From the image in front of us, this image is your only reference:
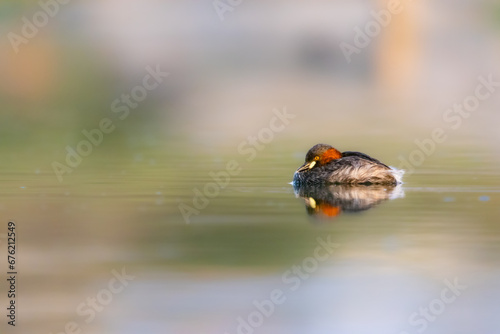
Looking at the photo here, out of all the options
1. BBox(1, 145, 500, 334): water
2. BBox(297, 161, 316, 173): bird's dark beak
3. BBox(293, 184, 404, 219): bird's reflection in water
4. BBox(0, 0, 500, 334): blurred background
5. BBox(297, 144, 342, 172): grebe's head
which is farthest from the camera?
BBox(297, 144, 342, 172): grebe's head

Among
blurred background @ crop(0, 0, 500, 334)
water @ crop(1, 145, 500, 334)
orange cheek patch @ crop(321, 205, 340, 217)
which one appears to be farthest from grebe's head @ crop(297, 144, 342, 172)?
orange cheek patch @ crop(321, 205, 340, 217)

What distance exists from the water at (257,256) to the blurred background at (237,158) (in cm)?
3

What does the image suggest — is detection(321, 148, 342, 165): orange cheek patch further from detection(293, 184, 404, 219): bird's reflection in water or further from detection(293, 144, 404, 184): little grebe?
detection(293, 184, 404, 219): bird's reflection in water

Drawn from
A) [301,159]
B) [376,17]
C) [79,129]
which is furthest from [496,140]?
[376,17]

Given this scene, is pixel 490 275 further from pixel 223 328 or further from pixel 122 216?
pixel 122 216

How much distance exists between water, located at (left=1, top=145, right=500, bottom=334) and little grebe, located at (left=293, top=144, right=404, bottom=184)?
0.32m

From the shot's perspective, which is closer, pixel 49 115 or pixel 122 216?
pixel 122 216

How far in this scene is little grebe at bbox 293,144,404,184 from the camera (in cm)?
1577

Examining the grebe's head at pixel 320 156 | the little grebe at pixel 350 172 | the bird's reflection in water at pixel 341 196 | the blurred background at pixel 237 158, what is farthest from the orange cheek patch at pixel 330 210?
the grebe's head at pixel 320 156

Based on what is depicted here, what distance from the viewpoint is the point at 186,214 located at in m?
13.0

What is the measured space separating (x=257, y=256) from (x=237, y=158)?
875 cm

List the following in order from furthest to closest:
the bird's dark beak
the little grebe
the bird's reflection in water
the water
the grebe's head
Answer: the grebe's head → the bird's dark beak → the little grebe → the bird's reflection in water → the water

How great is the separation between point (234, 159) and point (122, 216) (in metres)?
6.40

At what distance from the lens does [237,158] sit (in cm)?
1934
